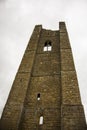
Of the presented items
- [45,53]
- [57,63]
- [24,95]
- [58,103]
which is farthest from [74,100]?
[45,53]

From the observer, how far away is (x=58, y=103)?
10750mm

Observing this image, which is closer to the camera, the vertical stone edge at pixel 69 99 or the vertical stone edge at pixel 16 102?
the vertical stone edge at pixel 69 99

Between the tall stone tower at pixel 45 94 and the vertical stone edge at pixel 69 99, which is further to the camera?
the tall stone tower at pixel 45 94

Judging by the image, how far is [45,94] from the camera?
11391mm

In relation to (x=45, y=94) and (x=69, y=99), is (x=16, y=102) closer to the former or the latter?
(x=45, y=94)

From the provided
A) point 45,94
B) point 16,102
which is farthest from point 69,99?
point 16,102

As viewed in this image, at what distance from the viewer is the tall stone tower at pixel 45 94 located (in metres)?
9.62

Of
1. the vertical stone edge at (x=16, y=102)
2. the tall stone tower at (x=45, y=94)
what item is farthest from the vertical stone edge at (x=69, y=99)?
the vertical stone edge at (x=16, y=102)

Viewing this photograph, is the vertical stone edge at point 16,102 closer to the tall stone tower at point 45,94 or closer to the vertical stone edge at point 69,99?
the tall stone tower at point 45,94

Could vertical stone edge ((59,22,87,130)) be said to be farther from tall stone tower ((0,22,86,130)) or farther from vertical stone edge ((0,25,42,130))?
vertical stone edge ((0,25,42,130))

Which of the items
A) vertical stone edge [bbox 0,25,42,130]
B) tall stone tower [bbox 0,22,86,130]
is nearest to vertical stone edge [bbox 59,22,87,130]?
tall stone tower [bbox 0,22,86,130]

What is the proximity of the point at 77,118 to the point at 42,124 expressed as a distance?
5.85 feet

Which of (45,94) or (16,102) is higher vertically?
(45,94)

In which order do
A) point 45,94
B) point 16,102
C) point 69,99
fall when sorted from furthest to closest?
point 45,94 < point 16,102 < point 69,99
